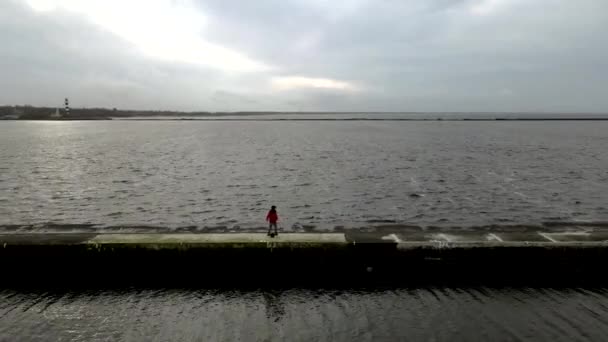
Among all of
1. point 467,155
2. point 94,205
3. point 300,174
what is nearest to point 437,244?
point 94,205

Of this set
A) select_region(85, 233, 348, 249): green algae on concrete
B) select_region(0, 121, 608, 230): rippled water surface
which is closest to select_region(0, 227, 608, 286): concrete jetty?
select_region(85, 233, 348, 249): green algae on concrete

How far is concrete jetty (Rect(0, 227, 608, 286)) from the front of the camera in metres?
15.8

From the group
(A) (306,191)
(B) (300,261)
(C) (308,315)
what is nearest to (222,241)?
(B) (300,261)

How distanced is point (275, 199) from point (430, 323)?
17.9m

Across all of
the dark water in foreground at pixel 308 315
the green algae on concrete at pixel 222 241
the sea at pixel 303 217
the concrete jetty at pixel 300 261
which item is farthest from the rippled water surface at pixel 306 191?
Result: the dark water in foreground at pixel 308 315

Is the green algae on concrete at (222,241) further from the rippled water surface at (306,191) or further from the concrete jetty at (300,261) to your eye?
the rippled water surface at (306,191)

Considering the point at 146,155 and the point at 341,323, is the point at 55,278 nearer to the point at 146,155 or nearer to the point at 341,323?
the point at 341,323

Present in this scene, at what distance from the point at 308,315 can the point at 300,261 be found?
3.08 meters

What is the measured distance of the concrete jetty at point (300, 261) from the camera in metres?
15.8

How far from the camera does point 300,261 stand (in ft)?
52.3

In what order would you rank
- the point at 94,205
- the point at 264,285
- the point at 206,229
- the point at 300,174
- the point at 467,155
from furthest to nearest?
the point at 467,155, the point at 300,174, the point at 94,205, the point at 206,229, the point at 264,285

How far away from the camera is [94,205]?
90.7 feet

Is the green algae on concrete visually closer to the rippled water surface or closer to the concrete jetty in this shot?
the concrete jetty

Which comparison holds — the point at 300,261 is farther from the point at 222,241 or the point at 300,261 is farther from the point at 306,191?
the point at 306,191
